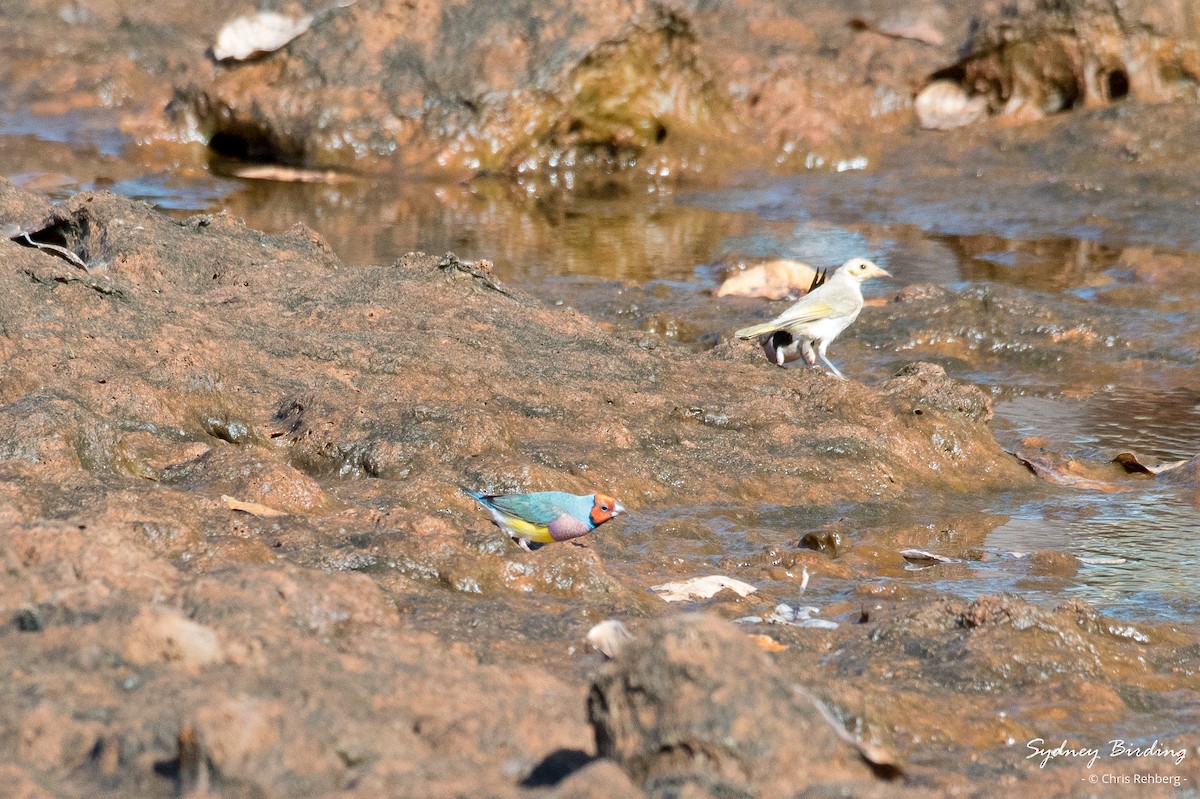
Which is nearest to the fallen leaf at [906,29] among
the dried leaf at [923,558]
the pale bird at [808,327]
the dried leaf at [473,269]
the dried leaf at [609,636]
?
the pale bird at [808,327]

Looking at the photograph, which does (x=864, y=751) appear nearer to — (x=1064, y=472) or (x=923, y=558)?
(x=923, y=558)

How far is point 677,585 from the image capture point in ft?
13.2

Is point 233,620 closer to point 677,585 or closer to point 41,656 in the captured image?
point 41,656

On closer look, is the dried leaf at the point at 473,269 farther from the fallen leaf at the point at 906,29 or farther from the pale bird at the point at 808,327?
the fallen leaf at the point at 906,29

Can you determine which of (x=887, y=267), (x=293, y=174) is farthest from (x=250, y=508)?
(x=293, y=174)

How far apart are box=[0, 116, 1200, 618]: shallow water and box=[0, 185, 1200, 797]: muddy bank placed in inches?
5.8

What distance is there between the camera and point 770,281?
904 cm

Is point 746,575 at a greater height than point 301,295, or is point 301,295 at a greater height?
point 301,295

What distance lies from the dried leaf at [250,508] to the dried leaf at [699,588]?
1.15 meters

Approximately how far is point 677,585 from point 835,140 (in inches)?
403

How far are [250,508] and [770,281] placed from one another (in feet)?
18.5

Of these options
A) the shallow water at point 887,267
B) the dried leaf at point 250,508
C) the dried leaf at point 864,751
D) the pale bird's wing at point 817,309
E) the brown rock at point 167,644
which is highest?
the brown rock at point 167,644

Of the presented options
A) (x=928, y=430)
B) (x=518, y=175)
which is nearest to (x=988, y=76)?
(x=518, y=175)

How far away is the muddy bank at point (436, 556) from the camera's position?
7.40ft
